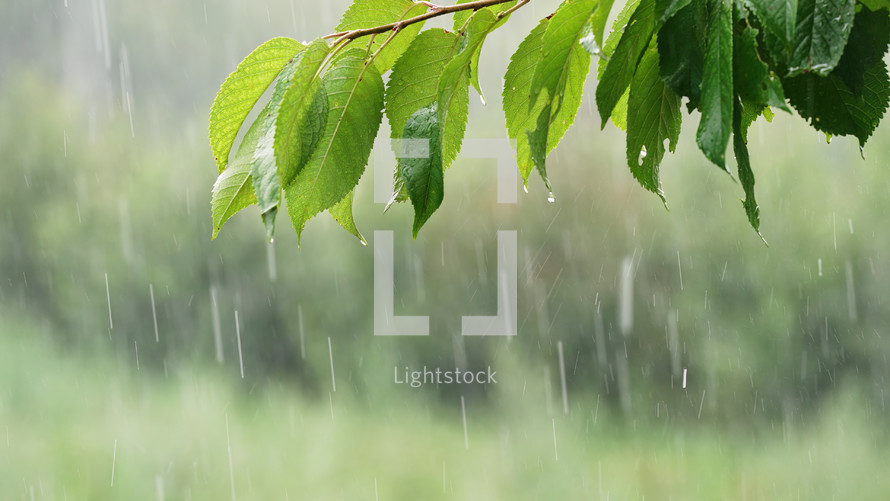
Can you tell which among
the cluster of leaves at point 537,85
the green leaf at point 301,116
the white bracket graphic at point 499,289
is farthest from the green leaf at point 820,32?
the white bracket graphic at point 499,289

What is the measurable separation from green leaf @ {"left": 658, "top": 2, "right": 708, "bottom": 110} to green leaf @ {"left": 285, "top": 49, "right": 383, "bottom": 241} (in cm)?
7

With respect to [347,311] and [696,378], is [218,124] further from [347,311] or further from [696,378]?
[696,378]

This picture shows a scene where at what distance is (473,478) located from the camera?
6.64 ft

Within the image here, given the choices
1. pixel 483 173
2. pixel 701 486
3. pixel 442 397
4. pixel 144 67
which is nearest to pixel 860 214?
pixel 701 486

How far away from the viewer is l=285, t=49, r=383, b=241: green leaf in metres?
0.18

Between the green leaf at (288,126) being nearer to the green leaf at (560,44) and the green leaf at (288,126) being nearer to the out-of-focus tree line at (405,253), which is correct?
the green leaf at (560,44)

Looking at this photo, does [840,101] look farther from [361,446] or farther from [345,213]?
[361,446]

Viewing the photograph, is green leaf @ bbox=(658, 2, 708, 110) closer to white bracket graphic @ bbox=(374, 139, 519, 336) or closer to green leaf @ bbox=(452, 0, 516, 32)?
green leaf @ bbox=(452, 0, 516, 32)

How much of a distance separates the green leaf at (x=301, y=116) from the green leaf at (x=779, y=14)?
0.09 metres

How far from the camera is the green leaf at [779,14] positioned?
0.43 feet

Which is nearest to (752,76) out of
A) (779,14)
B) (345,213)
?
(779,14)

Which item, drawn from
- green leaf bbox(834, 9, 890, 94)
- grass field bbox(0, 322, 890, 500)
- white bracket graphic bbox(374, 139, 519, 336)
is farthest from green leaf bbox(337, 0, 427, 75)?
grass field bbox(0, 322, 890, 500)

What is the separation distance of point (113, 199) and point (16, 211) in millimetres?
233

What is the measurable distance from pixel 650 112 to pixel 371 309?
1.75m
